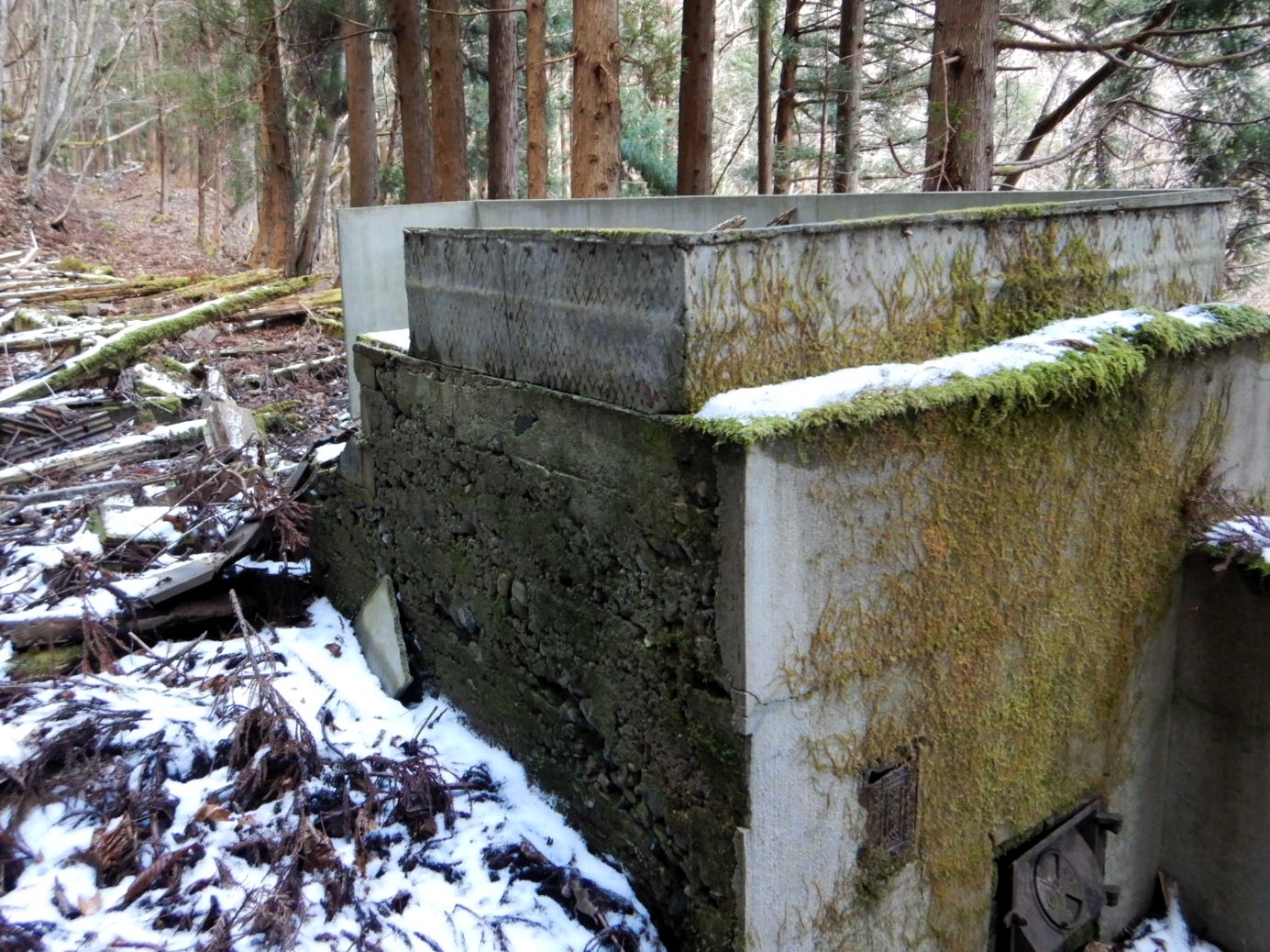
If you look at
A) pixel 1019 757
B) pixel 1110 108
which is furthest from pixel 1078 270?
pixel 1110 108

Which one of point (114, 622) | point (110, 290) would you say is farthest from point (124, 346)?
point (114, 622)

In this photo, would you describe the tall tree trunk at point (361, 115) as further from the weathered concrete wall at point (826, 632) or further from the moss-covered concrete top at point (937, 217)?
the moss-covered concrete top at point (937, 217)

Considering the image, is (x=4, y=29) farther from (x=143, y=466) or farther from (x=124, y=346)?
(x=143, y=466)

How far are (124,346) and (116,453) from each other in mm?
2397

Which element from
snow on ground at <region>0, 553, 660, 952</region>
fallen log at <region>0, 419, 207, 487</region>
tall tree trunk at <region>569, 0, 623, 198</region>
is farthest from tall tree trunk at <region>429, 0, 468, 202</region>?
snow on ground at <region>0, 553, 660, 952</region>

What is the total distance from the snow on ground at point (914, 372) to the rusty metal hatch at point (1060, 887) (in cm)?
203

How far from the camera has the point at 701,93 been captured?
1155cm

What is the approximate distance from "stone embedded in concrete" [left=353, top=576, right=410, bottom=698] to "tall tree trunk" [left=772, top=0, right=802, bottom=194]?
9377mm

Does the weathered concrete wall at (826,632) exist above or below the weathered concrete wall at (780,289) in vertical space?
below

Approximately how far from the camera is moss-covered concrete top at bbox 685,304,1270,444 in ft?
9.99

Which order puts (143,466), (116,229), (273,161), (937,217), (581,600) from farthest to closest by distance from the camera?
(116,229) < (273,161) < (143,466) < (581,600) < (937,217)

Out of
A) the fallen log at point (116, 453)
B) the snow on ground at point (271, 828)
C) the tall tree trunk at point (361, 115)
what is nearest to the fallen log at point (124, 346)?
the fallen log at point (116, 453)

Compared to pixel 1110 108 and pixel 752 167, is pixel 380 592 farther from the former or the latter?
pixel 752 167

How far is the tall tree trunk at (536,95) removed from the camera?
11297 millimetres
